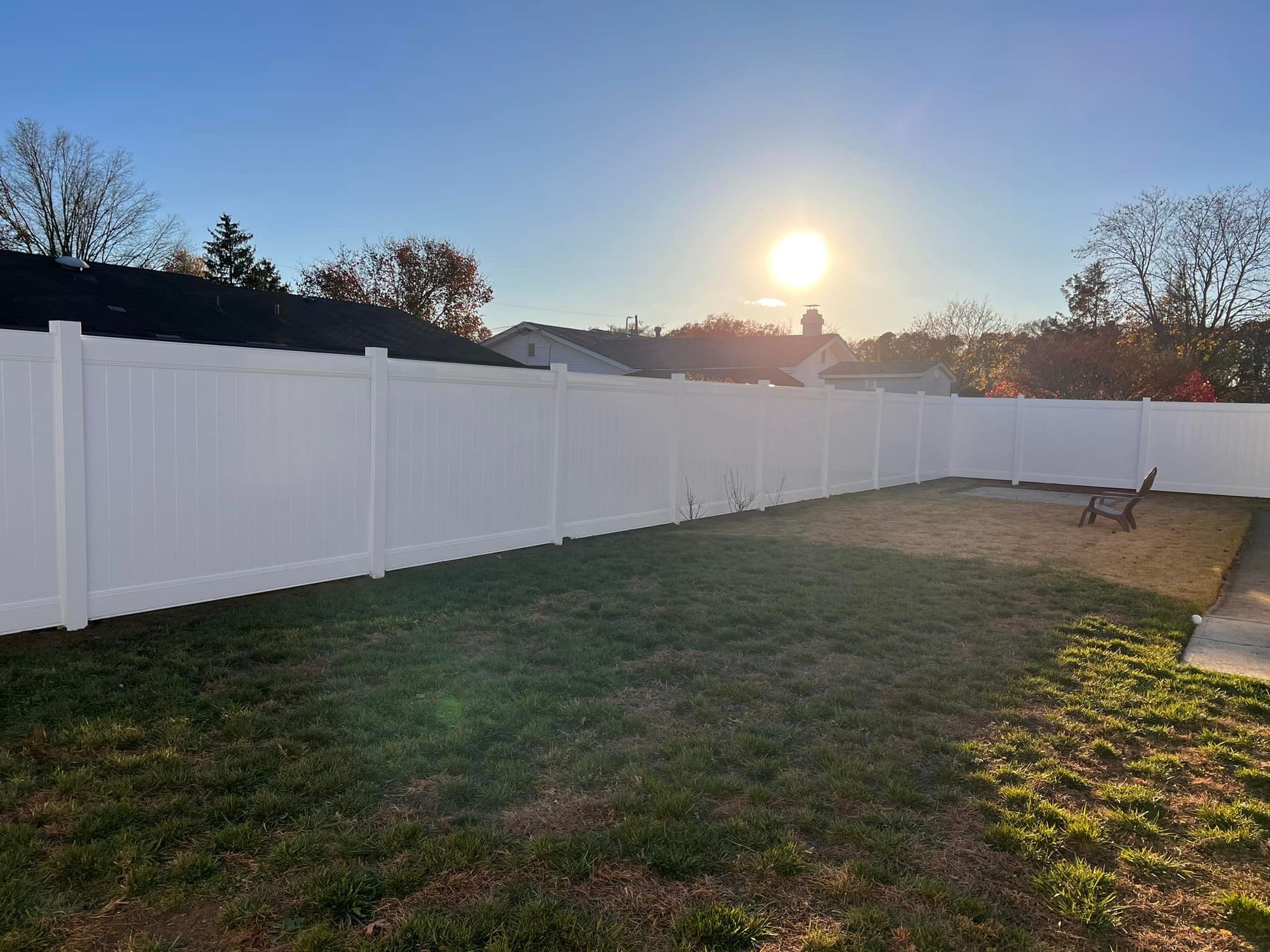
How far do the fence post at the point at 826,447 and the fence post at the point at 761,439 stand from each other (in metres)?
1.91

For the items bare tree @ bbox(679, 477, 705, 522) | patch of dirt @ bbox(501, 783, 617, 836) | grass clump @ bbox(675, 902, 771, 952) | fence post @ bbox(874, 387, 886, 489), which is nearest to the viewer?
grass clump @ bbox(675, 902, 771, 952)

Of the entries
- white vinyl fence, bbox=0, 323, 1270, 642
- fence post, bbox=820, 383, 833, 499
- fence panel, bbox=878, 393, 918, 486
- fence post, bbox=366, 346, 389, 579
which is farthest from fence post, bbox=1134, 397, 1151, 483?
fence post, bbox=366, 346, 389, 579

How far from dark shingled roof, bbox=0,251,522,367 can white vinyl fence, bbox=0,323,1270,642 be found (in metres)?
4.44

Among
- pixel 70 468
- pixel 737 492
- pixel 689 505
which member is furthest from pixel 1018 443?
pixel 70 468

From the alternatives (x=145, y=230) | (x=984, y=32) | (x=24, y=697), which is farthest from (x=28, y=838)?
(x=145, y=230)

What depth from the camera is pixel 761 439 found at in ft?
37.0

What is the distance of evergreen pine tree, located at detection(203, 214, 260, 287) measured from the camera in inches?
1480

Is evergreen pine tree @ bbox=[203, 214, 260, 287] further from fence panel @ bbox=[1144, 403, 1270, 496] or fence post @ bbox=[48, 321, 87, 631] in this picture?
fence panel @ bbox=[1144, 403, 1270, 496]

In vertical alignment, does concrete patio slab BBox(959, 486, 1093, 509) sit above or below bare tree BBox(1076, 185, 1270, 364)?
below

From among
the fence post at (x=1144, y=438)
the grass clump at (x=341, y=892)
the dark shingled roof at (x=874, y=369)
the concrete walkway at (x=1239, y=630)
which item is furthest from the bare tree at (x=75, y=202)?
the concrete walkway at (x=1239, y=630)

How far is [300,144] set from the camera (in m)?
22.1

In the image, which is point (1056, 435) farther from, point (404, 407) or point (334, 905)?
point (334, 905)

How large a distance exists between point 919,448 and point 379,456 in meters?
13.3

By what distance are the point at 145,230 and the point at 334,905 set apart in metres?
41.4
